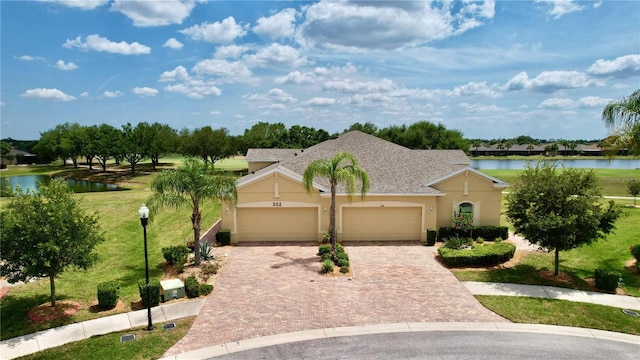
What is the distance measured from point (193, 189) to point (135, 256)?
257 inches

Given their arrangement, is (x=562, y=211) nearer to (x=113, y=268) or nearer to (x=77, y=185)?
(x=113, y=268)

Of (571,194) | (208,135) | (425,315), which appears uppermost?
(208,135)

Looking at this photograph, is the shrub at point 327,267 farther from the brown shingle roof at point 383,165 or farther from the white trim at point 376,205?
the brown shingle roof at point 383,165

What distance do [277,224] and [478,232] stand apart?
12567 mm

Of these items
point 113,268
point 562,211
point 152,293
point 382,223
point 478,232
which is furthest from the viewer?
point 478,232

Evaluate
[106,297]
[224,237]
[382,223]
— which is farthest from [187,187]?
[382,223]

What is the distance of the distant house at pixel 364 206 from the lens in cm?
2436

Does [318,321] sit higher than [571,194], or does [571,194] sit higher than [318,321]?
[571,194]

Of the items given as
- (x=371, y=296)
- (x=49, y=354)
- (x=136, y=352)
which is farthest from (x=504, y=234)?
(x=49, y=354)

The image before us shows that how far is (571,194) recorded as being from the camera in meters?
18.0

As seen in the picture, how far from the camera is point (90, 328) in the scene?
13.9 m

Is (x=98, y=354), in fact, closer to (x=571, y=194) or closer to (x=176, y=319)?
(x=176, y=319)

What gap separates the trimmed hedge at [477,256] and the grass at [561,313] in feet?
11.9

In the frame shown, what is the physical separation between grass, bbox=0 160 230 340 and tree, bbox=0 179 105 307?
5.79 feet
